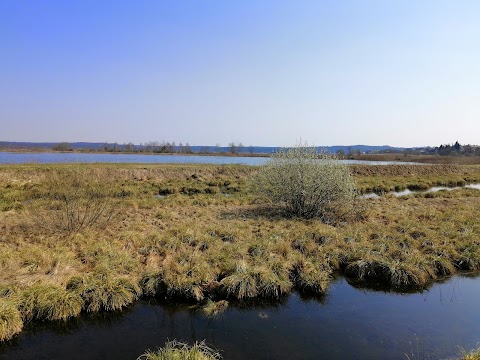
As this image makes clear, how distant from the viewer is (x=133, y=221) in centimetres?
1656

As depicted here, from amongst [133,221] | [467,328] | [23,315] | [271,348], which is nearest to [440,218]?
[467,328]

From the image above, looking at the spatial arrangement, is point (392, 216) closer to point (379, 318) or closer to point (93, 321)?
point (379, 318)

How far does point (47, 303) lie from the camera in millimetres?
8570

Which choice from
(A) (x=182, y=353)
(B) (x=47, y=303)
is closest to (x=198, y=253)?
(B) (x=47, y=303)

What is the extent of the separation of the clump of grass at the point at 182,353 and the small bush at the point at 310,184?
37.3ft

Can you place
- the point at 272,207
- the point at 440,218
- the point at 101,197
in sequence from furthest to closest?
the point at 272,207 → the point at 440,218 → the point at 101,197

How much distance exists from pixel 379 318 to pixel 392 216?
1050 cm

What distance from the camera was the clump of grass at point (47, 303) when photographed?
8438 mm

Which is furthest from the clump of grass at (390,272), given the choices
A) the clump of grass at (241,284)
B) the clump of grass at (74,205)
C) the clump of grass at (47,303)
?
the clump of grass at (74,205)

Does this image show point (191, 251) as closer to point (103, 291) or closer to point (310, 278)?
point (103, 291)

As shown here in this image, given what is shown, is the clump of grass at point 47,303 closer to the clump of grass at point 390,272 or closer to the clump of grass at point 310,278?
the clump of grass at point 310,278

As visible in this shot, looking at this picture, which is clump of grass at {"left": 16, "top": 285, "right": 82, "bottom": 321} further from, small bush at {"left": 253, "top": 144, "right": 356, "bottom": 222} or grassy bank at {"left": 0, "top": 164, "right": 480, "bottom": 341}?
small bush at {"left": 253, "top": 144, "right": 356, "bottom": 222}

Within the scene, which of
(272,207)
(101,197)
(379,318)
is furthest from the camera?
(272,207)

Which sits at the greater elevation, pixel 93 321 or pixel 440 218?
pixel 440 218
